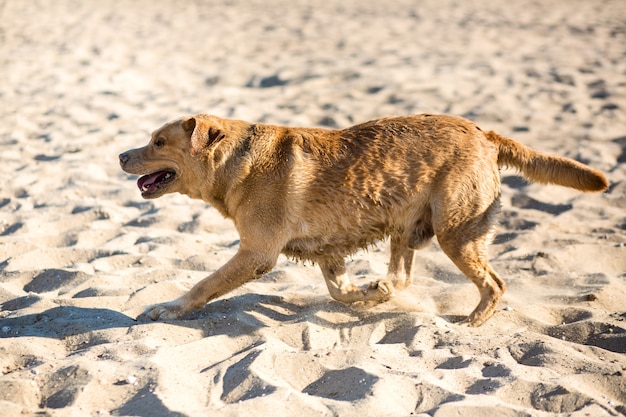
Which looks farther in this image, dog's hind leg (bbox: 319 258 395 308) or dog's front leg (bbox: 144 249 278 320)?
dog's hind leg (bbox: 319 258 395 308)

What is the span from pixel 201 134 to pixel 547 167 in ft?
8.84

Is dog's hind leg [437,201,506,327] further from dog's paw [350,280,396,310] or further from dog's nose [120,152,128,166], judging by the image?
dog's nose [120,152,128,166]

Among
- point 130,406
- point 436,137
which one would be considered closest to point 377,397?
point 130,406

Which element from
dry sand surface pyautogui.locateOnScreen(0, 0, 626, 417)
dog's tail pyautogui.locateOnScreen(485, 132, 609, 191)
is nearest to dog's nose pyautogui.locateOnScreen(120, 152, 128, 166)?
dry sand surface pyautogui.locateOnScreen(0, 0, 626, 417)

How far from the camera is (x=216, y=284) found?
17.4 feet

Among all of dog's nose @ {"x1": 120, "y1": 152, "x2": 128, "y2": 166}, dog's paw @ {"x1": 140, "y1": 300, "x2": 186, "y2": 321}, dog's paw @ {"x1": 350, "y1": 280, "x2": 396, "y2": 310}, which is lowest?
dog's paw @ {"x1": 350, "y1": 280, "x2": 396, "y2": 310}

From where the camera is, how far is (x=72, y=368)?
430 cm

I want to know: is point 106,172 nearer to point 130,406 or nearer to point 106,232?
point 106,232

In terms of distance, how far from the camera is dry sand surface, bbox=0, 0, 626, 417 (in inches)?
166

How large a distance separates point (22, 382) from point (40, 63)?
10531 millimetres

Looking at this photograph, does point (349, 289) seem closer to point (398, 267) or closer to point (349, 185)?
point (398, 267)

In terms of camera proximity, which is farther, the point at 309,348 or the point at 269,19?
the point at 269,19

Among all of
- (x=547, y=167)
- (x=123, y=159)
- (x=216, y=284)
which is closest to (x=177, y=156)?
(x=123, y=159)

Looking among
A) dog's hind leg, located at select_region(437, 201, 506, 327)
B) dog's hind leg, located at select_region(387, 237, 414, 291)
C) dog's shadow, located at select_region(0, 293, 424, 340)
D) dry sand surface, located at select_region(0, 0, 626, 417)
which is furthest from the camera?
dog's hind leg, located at select_region(387, 237, 414, 291)
